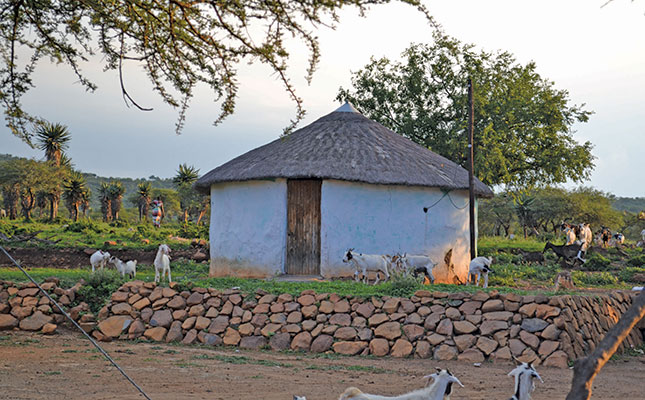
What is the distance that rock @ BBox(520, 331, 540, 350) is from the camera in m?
9.58

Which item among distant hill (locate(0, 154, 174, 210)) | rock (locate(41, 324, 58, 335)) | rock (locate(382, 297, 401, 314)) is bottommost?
rock (locate(41, 324, 58, 335))

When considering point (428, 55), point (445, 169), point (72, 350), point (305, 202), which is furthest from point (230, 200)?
point (428, 55)

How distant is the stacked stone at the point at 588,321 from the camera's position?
9.66m

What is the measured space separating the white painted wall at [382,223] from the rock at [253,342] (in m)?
5.28

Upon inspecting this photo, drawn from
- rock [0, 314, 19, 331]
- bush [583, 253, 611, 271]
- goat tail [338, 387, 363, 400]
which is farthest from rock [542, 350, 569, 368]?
bush [583, 253, 611, 271]

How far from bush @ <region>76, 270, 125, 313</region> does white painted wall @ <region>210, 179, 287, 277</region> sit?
4.36 meters

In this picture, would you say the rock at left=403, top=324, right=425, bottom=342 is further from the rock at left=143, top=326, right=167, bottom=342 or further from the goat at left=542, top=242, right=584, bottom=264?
the goat at left=542, top=242, right=584, bottom=264

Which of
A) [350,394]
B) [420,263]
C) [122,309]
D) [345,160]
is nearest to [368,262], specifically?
[420,263]

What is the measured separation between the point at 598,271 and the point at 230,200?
11.5 meters

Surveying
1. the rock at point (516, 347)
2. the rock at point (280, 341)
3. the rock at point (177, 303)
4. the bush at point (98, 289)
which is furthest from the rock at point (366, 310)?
the bush at point (98, 289)

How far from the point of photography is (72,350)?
31.4ft

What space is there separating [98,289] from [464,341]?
6.46 meters

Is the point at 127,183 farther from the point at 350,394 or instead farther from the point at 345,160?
the point at 350,394

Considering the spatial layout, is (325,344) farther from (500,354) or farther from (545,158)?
(545,158)
